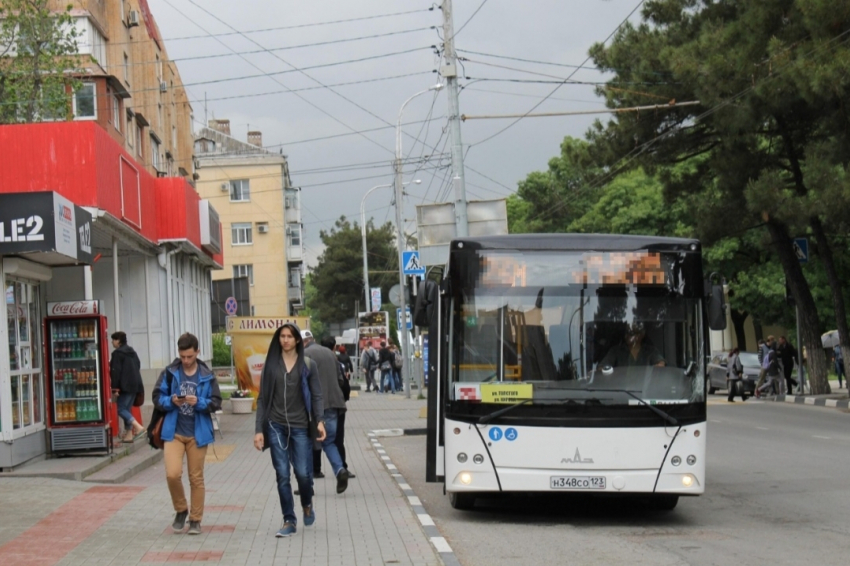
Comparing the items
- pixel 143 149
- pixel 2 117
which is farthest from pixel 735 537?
pixel 143 149

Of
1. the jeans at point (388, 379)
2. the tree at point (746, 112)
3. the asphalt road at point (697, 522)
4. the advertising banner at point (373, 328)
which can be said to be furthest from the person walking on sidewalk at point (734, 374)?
the advertising banner at point (373, 328)

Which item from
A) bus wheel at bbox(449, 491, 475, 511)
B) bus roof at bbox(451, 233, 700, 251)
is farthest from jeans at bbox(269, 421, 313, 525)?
bus roof at bbox(451, 233, 700, 251)

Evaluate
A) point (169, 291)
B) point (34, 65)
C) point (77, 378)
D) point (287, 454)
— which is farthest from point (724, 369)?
point (287, 454)

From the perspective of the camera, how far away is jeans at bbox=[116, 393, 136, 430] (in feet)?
59.8

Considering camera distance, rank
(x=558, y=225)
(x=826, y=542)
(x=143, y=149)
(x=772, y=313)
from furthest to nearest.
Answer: (x=558, y=225) < (x=772, y=313) < (x=143, y=149) < (x=826, y=542)

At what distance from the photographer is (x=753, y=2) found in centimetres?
2567

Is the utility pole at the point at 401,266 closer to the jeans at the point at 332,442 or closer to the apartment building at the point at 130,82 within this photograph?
the apartment building at the point at 130,82

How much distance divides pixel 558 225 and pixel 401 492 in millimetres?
59619

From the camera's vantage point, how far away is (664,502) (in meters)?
11.6

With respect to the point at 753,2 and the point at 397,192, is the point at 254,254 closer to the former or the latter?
the point at 397,192

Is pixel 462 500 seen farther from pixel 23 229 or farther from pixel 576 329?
pixel 23 229

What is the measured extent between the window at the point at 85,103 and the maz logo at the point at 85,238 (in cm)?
1944

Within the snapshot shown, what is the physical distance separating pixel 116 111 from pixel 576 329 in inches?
1076

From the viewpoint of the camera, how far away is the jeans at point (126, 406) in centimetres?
1823
